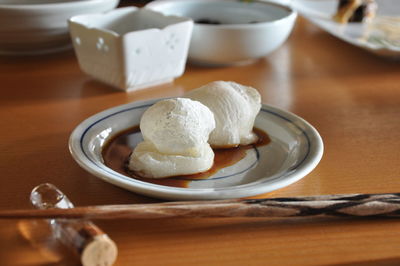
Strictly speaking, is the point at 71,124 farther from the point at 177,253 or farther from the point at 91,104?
the point at 177,253

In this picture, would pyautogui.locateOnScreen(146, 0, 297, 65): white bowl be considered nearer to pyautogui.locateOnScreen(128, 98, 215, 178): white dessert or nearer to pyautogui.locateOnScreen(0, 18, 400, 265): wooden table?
pyautogui.locateOnScreen(0, 18, 400, 265): wooden table

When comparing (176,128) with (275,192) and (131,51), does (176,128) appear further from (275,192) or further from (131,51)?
(131,51)

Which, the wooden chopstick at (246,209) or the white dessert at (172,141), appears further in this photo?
the white dessert at (172,141)

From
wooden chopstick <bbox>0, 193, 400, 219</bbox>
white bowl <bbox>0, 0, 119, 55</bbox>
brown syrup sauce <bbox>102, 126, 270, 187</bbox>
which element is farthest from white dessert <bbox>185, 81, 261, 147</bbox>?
white bowl <bbox>0, 0, 119, 55</bbox>

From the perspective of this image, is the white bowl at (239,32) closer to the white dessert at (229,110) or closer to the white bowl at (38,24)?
the white bowl at (38,24)

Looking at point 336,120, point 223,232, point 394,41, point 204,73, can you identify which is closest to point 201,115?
point 223,232

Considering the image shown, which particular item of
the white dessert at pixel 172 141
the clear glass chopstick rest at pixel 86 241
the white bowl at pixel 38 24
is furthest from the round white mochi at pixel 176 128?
the white bowl at pixel 38 24
